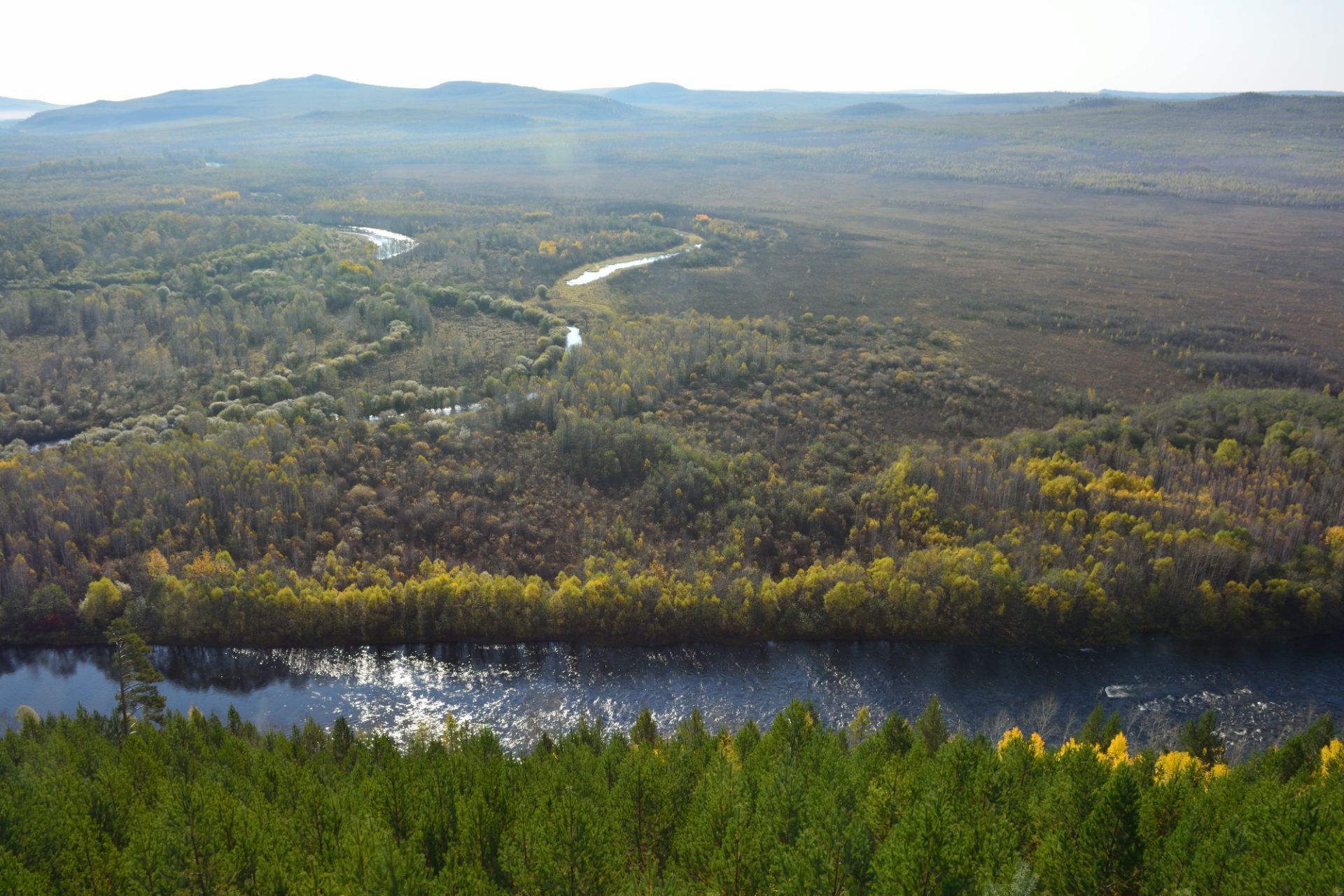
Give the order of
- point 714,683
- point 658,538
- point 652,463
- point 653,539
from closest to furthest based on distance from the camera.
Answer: point 714,683, point 653,539, point 658,538, point 652,463

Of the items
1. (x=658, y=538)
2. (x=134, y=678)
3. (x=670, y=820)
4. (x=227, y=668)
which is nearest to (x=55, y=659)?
(x=227, y=668)

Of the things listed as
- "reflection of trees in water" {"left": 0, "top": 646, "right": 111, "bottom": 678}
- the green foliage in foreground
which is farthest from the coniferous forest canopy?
"reflection of trees in water" {"left": 0, "top": 646, "right": 111, "bottom": 678}

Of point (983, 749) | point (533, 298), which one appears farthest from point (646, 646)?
point (533, 298)

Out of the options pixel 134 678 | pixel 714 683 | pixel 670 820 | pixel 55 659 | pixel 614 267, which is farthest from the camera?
pixel 614 267

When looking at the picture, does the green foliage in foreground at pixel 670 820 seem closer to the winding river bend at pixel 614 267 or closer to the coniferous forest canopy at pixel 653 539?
the coniferous forest canopy at pixel 653 539

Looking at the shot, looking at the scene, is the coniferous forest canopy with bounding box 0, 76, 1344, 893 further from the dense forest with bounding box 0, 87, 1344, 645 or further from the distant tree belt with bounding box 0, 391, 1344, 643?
the dense forest with bounding box 0, 87, 1344, 645

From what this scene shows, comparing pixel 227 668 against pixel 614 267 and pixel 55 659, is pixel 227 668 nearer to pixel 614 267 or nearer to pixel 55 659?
pixel 55 659

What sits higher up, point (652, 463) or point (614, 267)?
point (614, 267)
